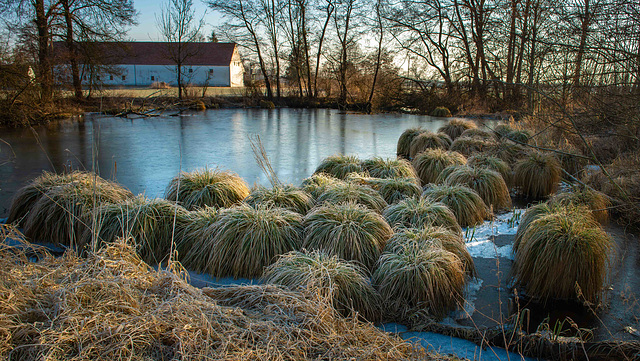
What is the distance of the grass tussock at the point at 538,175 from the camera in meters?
6.55

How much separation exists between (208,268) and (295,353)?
186 centimetres

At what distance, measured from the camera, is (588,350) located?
2809 mm

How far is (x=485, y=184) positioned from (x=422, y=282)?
3041 millimetres

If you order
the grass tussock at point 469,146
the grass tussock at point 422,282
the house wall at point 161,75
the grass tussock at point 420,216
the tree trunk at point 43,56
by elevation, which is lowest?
the grass tussock at point 422,282

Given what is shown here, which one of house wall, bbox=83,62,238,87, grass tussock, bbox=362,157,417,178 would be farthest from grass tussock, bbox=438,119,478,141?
house wall, bbox=83,62,238,87

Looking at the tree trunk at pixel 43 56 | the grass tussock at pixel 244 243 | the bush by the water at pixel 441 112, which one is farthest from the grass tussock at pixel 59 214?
the bush by the water at pixel 441 112

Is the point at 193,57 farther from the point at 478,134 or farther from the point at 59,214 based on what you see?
the point at 59,214

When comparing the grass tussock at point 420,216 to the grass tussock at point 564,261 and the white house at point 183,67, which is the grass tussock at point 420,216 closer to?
the grass tussock at point 564,261

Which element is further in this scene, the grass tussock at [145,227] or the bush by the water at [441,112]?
the bush by the water at [441,112]

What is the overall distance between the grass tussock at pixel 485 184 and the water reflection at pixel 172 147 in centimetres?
259

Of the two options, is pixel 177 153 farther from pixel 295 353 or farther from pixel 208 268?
pixel 295 353

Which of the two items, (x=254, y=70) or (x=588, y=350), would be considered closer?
(x=588, y=350)

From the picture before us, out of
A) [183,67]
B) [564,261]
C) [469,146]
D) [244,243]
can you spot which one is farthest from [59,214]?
[183,67]

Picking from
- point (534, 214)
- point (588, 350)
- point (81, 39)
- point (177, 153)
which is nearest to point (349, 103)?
point (81, 39)
